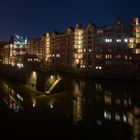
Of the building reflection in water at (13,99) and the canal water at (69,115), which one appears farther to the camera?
the building reflection in water at (13,99)

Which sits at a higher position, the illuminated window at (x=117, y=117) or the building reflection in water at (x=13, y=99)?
the building reflection in water at (x=13, y=99)

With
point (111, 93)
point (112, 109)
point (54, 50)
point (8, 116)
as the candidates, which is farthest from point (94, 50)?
point (8, 116)

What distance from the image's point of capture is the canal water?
22.7 m

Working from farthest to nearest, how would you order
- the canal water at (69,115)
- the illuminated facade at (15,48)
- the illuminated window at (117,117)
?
the illuminated facade at (15,48) < the illuminated window at (117,117) < the canal water at (69,115)

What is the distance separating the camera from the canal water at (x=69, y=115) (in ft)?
74.4

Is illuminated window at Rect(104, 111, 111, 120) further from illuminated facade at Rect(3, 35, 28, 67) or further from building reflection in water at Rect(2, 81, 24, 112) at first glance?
illuminated facade at Rect(3, 35, 28, 67)

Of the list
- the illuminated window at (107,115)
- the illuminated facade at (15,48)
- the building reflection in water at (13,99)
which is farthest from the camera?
the illuminated facade at (15,48)

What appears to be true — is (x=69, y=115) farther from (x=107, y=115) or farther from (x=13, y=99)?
(x=13, y=99)

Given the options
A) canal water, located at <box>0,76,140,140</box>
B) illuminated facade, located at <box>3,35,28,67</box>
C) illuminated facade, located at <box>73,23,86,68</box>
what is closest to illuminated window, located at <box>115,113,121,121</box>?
canal water, located at <box>0,76,140,140</box>

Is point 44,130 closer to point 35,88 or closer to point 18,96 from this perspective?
point 18,96

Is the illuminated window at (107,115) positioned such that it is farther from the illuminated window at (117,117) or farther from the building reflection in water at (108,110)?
the illuminated window at (117,117)

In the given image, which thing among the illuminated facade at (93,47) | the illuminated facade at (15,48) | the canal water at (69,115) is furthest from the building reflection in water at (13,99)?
the illuminated facade at (15,48)

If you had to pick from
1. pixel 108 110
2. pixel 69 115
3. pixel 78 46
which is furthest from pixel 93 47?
pixel 69 115

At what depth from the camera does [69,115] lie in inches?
1131
